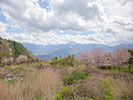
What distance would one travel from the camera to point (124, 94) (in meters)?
3.56

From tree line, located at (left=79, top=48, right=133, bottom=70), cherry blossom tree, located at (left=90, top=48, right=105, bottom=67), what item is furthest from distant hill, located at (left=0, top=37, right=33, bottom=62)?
cherry blossom tree, located at (left=90, top=48, right=105, bottom=67)

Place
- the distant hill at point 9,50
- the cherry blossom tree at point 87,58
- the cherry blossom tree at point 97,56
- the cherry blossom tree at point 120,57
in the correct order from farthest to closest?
the distant hill at point 9,50 < the cherry blossom tree at point 87,58 < the cherry blossom tree at point 97,56 < the cherry blossom tree at point 120,57

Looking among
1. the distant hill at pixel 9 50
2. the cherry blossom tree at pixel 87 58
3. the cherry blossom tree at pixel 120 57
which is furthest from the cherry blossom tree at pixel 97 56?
the distant hill at pixel 9 50

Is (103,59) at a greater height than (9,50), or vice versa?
(9,50)

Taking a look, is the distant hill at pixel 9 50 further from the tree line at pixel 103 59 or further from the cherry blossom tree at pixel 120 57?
the cherry blossom tree at pixel 120 57

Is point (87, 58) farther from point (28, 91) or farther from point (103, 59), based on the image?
point (28, 91)

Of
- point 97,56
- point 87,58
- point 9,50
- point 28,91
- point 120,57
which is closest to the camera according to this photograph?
point 28,91

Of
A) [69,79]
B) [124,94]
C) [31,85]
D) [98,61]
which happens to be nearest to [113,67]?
[98,61]

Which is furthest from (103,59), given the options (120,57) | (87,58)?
(120,57)

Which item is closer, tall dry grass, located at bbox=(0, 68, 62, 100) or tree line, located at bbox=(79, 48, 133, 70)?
tall dry grass, located at bbox=(0, 68, 62, 100)

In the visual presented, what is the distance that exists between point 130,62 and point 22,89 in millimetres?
15744

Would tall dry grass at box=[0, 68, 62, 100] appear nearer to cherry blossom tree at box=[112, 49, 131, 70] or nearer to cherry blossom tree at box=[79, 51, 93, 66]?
cherry blossom tree at box=[112, 49, 131, 70]

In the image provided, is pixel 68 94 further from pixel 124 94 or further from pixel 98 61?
pixel 98 61

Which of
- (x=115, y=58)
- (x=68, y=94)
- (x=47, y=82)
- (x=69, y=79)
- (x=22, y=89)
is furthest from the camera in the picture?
(x=115, y=58)
